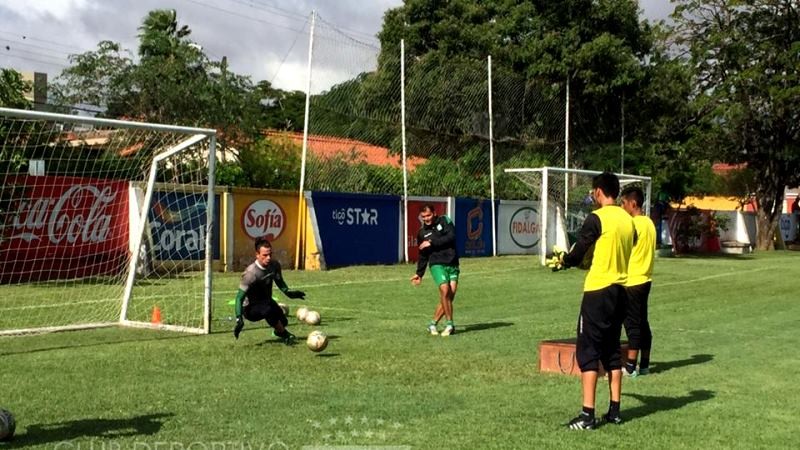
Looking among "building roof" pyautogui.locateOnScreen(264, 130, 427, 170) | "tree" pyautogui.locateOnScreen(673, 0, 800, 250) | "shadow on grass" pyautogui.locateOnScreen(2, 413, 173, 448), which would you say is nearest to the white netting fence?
"building roof" pyautogui.locateOnScreen(264, 130, 427, 170)

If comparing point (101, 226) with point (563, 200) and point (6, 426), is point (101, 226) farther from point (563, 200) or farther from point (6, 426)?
point (563, 200)

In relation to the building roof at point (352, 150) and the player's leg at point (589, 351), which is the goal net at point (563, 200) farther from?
the player's leg at point (589, 351)

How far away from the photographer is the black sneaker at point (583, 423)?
22.5ft

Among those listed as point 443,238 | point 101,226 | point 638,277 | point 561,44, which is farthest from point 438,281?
point 561,44

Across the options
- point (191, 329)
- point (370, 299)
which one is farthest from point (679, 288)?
point (191, 329)

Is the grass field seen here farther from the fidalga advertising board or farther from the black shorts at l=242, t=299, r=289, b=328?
the fidalga advertising board

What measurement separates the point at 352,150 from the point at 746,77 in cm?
2066

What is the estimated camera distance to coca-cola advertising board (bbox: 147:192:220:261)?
1895cm

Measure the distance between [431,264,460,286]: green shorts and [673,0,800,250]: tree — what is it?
29.0 m

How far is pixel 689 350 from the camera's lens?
11.3 metres

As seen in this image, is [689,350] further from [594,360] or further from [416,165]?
[416,165]

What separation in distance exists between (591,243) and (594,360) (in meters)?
0.91

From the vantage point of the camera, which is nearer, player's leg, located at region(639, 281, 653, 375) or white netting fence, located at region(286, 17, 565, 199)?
player's leg, located at region(639, 281, 653, 375)

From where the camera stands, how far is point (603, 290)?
7066 mm
